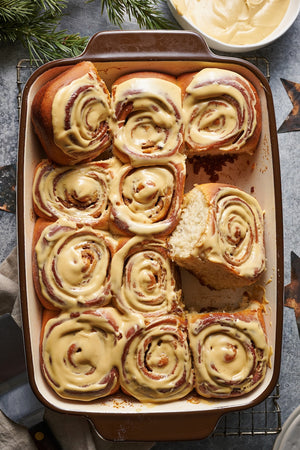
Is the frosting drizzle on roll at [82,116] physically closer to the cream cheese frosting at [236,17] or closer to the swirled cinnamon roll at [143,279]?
the swirled cinnamon roll at [143,279]

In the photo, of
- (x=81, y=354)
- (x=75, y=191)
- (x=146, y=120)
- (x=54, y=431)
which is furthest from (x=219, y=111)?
(x=54, y=431)

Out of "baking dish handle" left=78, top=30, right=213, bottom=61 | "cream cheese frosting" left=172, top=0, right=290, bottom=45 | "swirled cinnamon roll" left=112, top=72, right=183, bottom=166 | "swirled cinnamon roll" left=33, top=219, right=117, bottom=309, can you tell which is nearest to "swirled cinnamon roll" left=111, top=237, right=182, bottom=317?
"swirled cinnamon roll" left=33, top=219, right=117, bottom=309

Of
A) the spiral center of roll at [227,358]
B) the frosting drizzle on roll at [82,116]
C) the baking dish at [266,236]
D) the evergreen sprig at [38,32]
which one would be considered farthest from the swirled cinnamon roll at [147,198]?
the evergreen sprig at [38,32]

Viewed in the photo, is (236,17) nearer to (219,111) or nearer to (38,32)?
(219,111)

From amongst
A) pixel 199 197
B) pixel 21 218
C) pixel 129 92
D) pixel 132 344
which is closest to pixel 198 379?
pixel 132 344

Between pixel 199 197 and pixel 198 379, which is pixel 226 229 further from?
pixel 198 379

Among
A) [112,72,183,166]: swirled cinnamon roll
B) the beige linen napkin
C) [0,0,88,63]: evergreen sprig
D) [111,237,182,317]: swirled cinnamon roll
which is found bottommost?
the beige linen napkin

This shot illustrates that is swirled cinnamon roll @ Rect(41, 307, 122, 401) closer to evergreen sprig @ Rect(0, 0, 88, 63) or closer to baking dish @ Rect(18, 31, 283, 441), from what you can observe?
baking dish @ Rect(18, 31, 283, 441)
